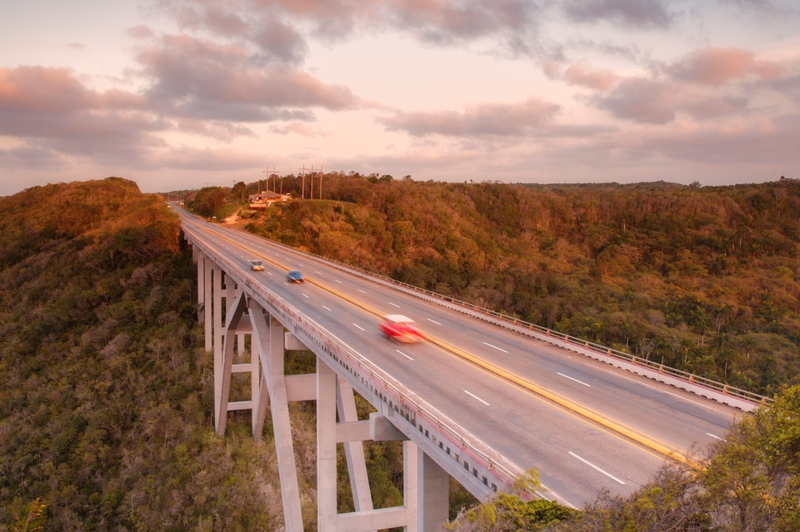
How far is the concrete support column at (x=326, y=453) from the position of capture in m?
20.2

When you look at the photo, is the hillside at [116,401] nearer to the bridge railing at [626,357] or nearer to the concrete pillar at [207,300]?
the concrete pillar at [207,300]

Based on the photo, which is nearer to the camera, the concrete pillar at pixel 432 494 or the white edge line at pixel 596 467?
the white edge line at pixel 596 467

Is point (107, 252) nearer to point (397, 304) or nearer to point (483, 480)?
point (397, 304)

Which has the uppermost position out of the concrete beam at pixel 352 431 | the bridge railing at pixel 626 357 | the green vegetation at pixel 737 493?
the green vegetation at pixel 737 493

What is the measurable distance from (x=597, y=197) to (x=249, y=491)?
137245 mm

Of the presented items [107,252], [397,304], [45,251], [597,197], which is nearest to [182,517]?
[397,304]

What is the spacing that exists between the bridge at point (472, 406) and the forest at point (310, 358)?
195 cm

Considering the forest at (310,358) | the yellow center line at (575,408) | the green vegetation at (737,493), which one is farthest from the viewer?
the yellow center line at (575,408)

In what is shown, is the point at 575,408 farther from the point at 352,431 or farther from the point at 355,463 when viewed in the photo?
the point at 355,463

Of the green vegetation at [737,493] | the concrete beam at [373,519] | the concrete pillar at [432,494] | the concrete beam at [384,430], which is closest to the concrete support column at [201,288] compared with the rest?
the concrete beam at [373,519]

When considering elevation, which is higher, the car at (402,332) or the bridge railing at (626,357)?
the car at (402,332)

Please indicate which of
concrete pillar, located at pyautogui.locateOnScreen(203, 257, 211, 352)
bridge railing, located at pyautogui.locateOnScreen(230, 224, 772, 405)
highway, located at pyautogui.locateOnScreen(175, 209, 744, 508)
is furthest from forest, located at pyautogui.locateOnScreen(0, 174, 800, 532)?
bridge railing, located at pyautogui.locateOnScreen(230, 224, 772, 405)

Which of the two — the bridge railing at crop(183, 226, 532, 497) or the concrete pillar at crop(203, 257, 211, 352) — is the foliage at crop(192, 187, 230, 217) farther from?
the bridge railing at crop(183, 226, 532, 497)

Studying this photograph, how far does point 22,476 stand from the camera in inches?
1473
